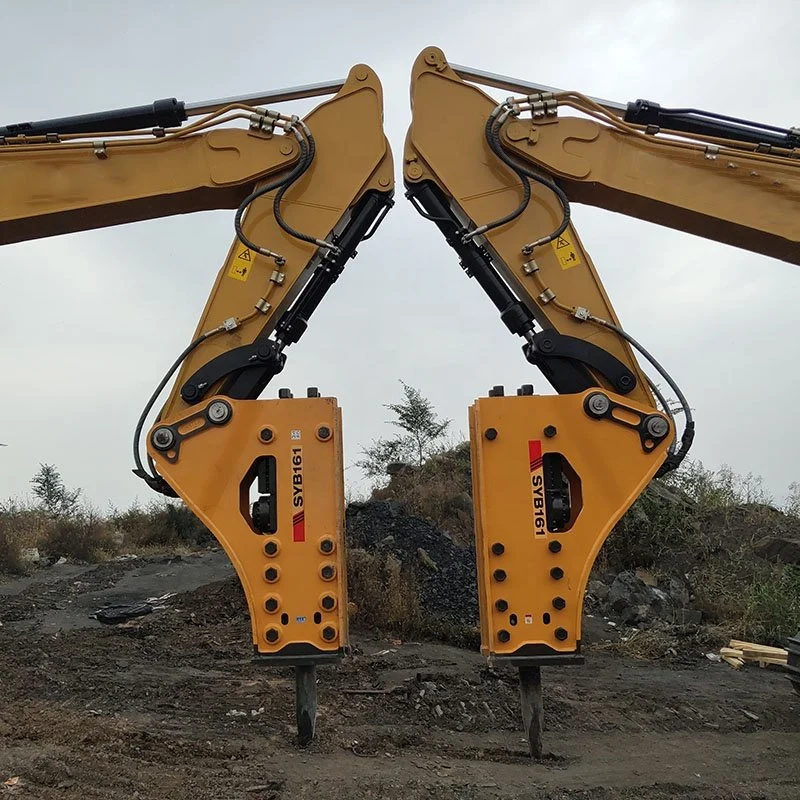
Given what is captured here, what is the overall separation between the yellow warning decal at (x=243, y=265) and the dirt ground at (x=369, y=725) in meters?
2.49

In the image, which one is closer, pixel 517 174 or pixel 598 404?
pixel 598 404

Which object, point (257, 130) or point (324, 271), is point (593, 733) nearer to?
point (324, 271)

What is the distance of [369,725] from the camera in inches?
174

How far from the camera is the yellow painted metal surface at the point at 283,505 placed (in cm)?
357

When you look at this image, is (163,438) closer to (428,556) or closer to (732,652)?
(428,556)

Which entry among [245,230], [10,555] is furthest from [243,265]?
[10,555]

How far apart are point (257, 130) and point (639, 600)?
23.3 feet

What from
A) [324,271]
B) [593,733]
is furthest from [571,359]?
[593,733]

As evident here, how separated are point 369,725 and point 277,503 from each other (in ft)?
5.48

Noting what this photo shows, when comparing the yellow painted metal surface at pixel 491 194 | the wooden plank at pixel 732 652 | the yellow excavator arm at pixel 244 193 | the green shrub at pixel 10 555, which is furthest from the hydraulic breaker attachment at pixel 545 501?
the green shrub at pixel 10 555

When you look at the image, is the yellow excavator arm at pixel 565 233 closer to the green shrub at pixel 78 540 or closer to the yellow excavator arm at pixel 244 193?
the yellow excavator arm at pixel 244 193

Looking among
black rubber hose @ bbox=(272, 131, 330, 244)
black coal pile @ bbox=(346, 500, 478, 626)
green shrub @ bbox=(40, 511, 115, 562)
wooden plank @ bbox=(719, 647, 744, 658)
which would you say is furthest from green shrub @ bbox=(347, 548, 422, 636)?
green shrub @ bbox=(40, 511, 115, 562)

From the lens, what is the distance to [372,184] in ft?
13.3

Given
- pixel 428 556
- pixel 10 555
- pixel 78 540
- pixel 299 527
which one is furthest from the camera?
pixel 78 540
